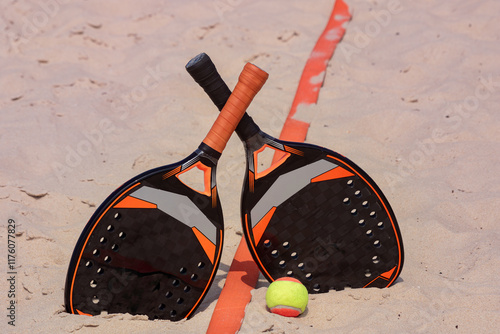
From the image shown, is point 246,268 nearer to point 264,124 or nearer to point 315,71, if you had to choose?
point 264,124

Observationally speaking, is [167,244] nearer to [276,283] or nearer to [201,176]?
[276,283]

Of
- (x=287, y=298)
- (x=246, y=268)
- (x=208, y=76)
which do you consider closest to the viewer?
(x=287, y=298)

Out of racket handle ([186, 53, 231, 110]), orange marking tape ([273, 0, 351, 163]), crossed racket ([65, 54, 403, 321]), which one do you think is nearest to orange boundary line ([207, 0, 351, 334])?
orange marking tape ([273, 0, 351, 163])

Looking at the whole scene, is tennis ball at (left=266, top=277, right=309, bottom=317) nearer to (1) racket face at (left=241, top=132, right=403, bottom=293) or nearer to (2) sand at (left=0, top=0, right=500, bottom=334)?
(2) sand at (left=0, top=0, right=500, bottom=334)

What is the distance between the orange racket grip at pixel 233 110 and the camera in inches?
83.9

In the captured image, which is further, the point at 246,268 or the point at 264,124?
the point at 264,124

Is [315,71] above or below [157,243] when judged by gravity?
above

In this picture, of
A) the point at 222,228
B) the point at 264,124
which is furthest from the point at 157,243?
the point at 264,124

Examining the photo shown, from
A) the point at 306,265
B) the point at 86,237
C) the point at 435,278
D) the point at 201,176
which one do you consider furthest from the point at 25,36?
the point at 435,278

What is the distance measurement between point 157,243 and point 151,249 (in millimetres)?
30

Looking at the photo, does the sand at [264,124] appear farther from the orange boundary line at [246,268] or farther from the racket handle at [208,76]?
the racket handle at [208,76]

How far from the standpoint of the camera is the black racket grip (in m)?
2.11

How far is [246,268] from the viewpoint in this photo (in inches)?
94.7

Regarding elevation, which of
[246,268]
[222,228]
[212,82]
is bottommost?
[246,268]
